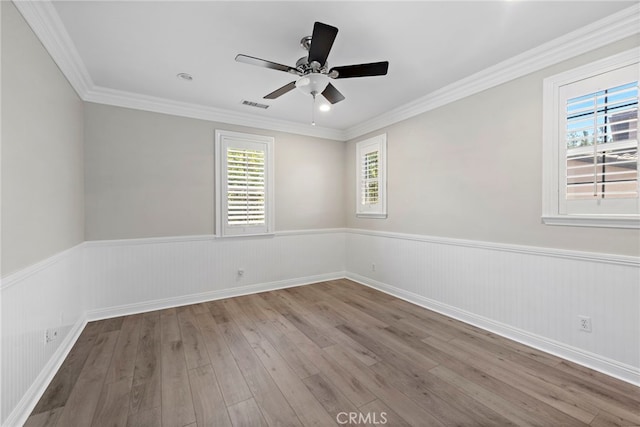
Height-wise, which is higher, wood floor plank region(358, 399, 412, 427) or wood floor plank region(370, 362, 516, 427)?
wood floor plank region(370, 362, 516, 427)

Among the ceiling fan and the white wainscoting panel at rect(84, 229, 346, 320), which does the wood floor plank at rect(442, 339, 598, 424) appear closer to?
the ceiling fan

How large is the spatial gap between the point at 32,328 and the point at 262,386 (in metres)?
1.68

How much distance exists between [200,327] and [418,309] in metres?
2.71

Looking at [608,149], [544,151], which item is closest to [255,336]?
[544,151]

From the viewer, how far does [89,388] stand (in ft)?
6.97

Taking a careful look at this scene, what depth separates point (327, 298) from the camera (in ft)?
13.7

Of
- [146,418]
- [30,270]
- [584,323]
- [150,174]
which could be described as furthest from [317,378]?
[150,174]

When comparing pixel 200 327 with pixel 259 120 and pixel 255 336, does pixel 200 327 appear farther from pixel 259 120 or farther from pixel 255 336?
pixel 259 120

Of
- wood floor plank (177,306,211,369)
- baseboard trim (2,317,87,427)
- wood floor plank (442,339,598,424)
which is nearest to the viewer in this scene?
baseboard trim (2,317,87,427)

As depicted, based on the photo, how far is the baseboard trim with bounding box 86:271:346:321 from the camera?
3475mm

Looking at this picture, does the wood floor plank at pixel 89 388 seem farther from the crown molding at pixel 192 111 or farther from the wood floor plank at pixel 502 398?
the crown molding at pixel 192 111

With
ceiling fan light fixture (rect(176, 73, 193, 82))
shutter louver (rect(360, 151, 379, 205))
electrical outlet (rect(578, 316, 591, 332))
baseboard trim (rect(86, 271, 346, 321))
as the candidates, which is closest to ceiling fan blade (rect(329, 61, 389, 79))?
ceiling fan light fixture (rect(176, 73, 193, 82))

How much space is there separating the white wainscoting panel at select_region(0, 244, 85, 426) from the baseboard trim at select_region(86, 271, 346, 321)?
0.65 m

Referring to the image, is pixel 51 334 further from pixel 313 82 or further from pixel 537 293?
pixel 537 293
